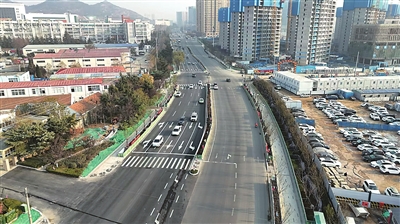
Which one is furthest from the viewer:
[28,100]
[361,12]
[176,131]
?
[361,12]

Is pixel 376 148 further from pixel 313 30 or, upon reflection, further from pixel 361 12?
pixel 361 12

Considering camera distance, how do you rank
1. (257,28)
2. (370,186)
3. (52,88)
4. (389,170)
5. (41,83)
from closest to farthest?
(370,186) → (389,170) → (52,88) → (41,83) → (257,28)

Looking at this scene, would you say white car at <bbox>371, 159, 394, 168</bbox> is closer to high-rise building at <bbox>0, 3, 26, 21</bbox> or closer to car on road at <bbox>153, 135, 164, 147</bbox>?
car on road at <bbox>153, 135, 164, 147</bbox>

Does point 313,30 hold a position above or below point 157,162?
above

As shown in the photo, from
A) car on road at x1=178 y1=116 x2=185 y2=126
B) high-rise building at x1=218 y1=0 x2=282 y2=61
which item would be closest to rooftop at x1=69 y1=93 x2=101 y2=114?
car on road at x1=178 y1=116 x2=185 y2=126

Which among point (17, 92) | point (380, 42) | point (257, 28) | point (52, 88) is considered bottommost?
point (17, 92)

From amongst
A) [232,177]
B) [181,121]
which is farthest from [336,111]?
[232,177]
